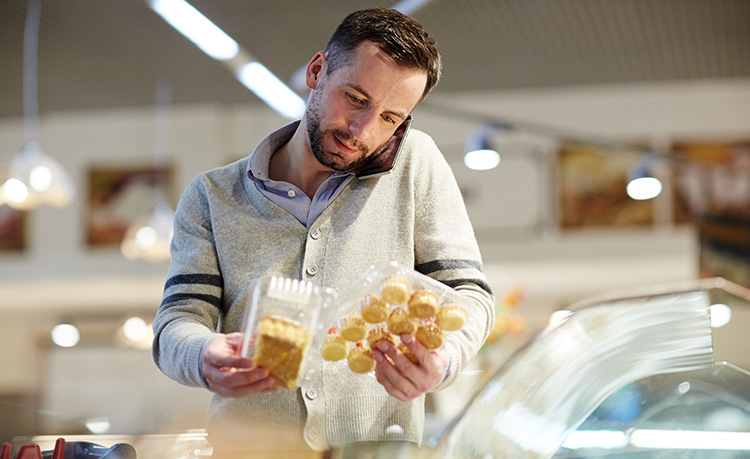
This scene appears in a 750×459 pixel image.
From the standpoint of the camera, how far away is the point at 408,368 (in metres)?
1.32

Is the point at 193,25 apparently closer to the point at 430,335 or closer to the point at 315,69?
the point at 315,69

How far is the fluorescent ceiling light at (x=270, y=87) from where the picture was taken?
13.6ft

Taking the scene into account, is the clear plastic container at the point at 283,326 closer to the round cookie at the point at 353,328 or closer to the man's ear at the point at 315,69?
the round cookie at the point at 353,328

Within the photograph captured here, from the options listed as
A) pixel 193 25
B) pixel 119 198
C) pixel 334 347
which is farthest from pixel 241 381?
pixel 119 198

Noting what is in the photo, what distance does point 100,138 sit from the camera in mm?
9617

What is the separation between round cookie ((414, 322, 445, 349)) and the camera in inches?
52.2

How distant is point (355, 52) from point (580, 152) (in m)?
7.51

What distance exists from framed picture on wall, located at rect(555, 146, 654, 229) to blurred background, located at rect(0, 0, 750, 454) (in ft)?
0.06

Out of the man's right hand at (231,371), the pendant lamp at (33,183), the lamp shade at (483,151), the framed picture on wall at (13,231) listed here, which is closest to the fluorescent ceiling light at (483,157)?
the lamp shade at (483,151)

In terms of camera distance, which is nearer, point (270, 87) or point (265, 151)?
point (265, 151)

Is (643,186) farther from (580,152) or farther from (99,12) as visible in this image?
(99,12)

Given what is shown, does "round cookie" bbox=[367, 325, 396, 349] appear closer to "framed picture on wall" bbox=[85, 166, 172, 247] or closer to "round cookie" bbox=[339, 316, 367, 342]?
"round cookie" bbox=[339, 316, 367, 342]

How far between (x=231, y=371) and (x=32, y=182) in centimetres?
472

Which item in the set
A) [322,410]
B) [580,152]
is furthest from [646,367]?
[580,152]
